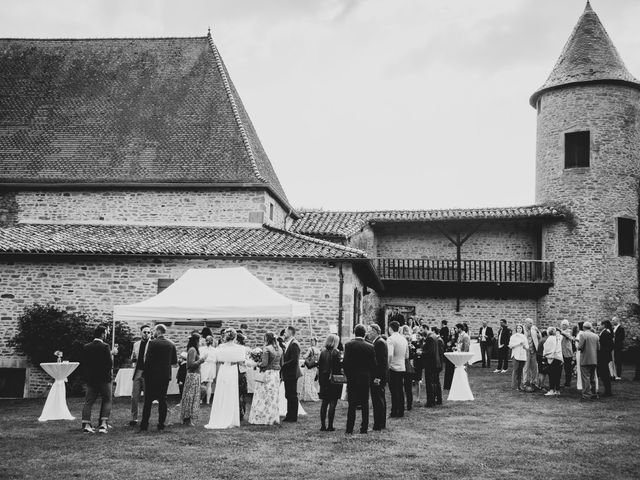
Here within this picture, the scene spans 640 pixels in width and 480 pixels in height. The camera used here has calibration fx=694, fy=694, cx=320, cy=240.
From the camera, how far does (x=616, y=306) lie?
26.1m

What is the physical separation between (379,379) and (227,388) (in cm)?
250

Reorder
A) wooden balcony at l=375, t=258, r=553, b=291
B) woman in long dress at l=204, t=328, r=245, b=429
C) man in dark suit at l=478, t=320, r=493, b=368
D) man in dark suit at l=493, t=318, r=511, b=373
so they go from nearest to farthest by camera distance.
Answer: woman in long dress at l=204, t=328, r=245, b=429
man in dark suit at l=493, t=318, r=511, b=373
man in dark suit at l=478, t=320, r=493, b=368
wooden balcony at l=375, t=258, r=553, b=291

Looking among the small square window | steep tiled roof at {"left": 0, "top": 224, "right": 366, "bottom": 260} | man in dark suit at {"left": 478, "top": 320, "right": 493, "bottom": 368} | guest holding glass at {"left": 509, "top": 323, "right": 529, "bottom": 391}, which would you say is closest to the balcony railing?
man in dark suit at {"left": 478, "top": 320, "right": 493, "bottom": 368}

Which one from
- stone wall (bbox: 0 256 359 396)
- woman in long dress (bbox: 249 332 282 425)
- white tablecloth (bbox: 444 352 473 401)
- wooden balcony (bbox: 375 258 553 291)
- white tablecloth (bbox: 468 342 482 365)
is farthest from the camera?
wooden balcony (bbox: 375 258 553 291)

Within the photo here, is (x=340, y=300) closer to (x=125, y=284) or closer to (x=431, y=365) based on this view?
(x=431, y=365)

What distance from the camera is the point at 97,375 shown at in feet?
34.6

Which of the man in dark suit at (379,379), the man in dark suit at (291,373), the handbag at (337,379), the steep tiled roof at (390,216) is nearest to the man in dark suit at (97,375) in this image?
the man in dark suit at (291,373)

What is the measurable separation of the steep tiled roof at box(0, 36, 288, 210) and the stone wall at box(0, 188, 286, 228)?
466 millimetres

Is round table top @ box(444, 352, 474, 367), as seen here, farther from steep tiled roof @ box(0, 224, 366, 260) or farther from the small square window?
the small square window

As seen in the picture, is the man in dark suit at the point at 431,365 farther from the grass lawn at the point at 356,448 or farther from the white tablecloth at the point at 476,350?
the white tablecloth at the point at 476,350

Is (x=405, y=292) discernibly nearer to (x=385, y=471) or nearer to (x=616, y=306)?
(x=616, y=306)

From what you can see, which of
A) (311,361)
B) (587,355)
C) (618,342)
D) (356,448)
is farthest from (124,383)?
(618,342)

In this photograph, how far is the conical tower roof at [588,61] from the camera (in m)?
26.7

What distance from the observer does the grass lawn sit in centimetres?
766
